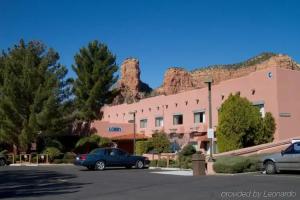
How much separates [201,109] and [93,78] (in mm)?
18422

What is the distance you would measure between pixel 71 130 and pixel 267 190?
46227mm

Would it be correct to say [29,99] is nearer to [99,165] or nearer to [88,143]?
[88,143]

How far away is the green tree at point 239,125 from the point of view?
38.1 m

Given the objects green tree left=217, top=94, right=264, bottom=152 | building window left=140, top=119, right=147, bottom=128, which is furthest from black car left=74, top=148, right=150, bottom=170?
building window left=140, top=119, right=147, bottom=128

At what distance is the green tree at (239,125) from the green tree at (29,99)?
1948 centimetres

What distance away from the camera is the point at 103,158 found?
33.1 m

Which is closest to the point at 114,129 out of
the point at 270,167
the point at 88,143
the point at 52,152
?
the point at 88,143

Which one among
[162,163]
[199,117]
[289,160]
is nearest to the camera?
[289,160]

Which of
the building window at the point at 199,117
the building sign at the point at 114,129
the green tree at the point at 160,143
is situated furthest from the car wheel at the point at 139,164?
the building sign at the point at 114,129

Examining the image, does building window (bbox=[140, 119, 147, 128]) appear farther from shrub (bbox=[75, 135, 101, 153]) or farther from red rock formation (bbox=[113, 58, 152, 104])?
red rock formation (bbox=[113, 58, 152, 104])

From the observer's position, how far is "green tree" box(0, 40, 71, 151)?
163 ft

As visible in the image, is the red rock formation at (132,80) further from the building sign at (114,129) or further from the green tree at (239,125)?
the green tree at (239,125)

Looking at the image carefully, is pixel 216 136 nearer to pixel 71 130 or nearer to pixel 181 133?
pixel 181 133

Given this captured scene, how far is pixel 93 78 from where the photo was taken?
2432 inches
